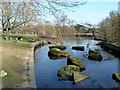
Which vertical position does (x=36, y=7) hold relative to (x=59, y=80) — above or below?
above

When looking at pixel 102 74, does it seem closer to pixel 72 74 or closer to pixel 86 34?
pixel 72 74

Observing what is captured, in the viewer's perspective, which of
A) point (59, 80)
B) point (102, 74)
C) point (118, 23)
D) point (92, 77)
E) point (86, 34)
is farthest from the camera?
point (86, 34)

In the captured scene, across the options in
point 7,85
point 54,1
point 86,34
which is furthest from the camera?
point 86,34

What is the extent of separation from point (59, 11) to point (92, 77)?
35.8ft

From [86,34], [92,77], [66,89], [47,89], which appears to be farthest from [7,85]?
[86,34]

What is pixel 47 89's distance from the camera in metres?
13.8

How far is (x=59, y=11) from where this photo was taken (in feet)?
25.7

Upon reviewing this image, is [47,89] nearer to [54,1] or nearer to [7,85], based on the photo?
[7,85]

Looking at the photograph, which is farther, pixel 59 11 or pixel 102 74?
pixel 102 74

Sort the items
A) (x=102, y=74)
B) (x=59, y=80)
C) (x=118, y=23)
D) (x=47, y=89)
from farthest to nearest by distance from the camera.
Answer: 1. (x=118, y=23)
2. (x=102, y=74)
3. (x=59, y=80)
4. (x=47, y=89)

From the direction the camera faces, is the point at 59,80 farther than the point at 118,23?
No

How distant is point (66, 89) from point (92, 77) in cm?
419

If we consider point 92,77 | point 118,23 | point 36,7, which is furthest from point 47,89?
point 118,23

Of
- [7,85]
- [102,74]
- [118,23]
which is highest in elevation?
[118,23]
